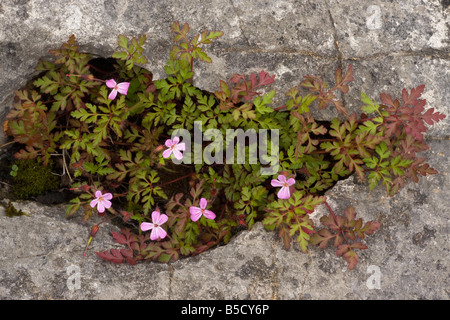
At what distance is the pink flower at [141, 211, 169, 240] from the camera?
307cm

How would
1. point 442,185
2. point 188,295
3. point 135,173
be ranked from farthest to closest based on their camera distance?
point 135,173 → point 442,185 → point 188,295

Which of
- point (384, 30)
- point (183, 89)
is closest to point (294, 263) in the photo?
point (183, 89)

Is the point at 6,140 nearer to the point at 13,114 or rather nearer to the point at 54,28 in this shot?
the point at 13,114

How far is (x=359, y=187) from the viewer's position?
3174 mm

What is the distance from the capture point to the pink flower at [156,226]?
3072 mm

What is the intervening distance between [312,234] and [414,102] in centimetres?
121

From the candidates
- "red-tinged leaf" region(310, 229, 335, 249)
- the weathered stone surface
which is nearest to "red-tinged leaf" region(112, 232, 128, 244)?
the weathered stone surface

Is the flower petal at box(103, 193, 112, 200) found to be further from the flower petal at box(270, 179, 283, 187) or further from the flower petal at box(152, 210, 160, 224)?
the flower petal at box(270, 179, 283, 187)

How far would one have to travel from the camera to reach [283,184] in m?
3.06

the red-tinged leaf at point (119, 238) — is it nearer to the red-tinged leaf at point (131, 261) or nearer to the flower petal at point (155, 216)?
the red-tinged leaf at point (131, 261)

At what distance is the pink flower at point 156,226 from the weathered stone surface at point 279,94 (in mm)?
212

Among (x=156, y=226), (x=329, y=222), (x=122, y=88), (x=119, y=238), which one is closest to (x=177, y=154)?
(x=156, y=226)

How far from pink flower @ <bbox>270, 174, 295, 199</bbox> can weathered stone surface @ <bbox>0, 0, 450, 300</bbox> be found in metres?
0.31

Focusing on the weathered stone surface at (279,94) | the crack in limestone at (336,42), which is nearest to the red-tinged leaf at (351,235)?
the weathered stone surface at (279,94)
